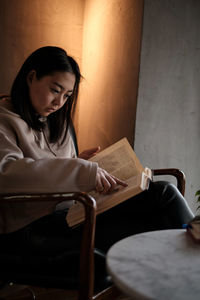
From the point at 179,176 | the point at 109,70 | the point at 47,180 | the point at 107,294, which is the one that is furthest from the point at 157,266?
the point at 109,70

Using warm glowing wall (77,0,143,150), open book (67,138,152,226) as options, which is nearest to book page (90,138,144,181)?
open book (67,138,152,226)

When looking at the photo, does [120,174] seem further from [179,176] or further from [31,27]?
[31,27]

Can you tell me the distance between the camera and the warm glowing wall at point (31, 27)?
2.17 metres

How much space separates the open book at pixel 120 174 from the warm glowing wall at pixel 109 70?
0.59 meters

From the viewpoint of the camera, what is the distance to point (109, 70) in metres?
2.10

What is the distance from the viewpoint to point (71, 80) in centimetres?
138

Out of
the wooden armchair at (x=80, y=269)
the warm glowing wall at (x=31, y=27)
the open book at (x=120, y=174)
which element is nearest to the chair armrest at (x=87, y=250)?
the wooden armchair at (x=80, y=269)

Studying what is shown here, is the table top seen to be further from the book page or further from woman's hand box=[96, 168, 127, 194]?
the book page

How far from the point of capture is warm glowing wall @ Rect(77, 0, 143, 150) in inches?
73.5

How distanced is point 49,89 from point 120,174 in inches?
18.6

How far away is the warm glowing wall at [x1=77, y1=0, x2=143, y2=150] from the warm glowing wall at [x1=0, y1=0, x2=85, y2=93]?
0.12 m

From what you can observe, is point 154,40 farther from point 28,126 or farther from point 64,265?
point 64,265

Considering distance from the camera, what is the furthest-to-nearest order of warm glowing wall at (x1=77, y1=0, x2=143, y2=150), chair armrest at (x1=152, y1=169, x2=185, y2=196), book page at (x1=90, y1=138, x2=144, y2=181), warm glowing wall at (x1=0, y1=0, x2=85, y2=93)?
warm glowing wall at (x1=0, y1=0, x2=85, y2=93), warm glowing wall at (x1=77, y1=0, x2=143, y2=150), chair armrest at (x1=152, y1=169, x2=185, y2=196), book page at (x1=90, y1=138, x2=144, y2=181)

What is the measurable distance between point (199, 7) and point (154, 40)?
41cm
